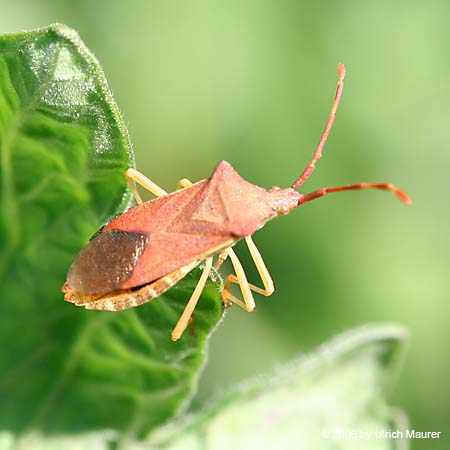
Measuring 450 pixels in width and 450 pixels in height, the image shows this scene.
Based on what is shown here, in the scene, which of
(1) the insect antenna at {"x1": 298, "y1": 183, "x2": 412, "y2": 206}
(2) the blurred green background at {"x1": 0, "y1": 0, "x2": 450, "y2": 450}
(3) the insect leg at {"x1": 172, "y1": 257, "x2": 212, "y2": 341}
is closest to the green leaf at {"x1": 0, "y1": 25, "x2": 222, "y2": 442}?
(3) the insect leg at {"x1": 172, "y1": 257, "x2": 212, "y2": 341}

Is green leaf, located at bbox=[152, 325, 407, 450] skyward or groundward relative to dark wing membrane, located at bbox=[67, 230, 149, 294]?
groundward

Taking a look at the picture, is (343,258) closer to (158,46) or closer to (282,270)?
(282,270)

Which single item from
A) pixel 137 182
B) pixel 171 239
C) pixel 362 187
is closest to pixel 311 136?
pixel 362 187

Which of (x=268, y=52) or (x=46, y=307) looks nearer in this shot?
(x=46, y=307)

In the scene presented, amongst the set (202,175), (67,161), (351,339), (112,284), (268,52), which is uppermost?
(268,52)

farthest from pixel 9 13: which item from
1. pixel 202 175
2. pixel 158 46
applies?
pixel 202 175

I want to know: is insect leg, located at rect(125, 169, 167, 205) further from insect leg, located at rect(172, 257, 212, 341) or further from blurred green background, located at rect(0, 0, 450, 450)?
blurred green background, located at rect(0, 0, 450, 450)

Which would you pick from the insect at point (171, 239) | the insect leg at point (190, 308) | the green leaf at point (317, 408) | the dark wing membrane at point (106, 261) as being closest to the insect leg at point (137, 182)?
the insect at point (171, 239)
